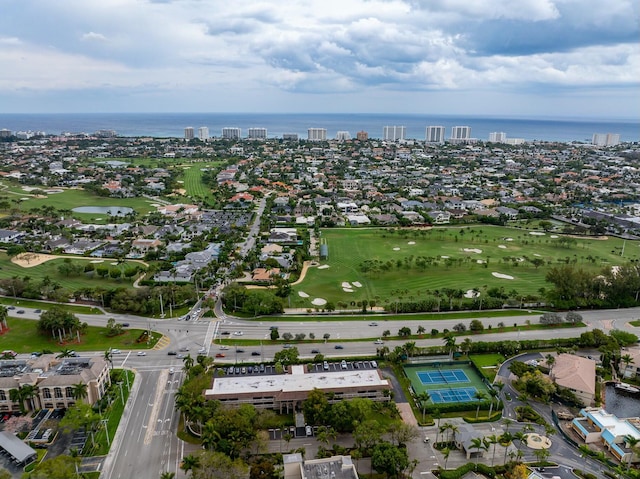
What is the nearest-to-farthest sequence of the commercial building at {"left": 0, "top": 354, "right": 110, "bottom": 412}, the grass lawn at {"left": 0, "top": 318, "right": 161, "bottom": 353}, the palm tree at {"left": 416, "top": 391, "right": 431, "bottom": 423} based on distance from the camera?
the palm tree at {"left": 416, "top": 391, "right": 431, "bottom": 423} → the commercial building at {"left": 0, "top": 354, "right": 110, "bottom": 412} → the grass lawn at {"left": 0, "top": 318, "right": 161, "bottom": 353}

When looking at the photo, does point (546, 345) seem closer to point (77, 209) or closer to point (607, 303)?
point (607, 303)

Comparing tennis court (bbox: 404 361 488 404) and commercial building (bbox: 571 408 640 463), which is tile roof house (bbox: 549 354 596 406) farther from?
tennis court (bbox: 404 361 488 404)

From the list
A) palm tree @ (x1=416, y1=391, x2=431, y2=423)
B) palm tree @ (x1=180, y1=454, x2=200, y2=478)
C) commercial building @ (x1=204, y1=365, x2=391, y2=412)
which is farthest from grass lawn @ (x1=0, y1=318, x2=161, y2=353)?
palm tree @ (x1=416, y1=391, x2=431, y2=423)

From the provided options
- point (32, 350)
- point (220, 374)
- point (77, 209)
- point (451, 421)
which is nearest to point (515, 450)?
point (451, 421)

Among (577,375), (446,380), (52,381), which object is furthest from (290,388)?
(577,375)

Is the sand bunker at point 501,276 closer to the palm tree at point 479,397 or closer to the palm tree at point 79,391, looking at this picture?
the palm tree at point 479,397

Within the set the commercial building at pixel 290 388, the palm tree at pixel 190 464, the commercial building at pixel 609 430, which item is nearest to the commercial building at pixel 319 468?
the palm tree at pixel 190 464

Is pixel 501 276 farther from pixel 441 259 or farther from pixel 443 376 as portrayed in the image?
pixel 443 376

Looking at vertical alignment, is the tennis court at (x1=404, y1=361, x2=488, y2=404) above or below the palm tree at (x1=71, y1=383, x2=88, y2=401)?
below
